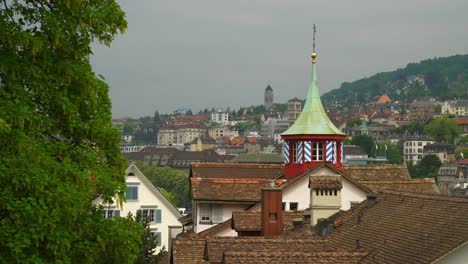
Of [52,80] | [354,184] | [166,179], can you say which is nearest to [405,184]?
[354,184]

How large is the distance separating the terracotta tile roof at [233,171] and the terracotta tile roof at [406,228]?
57.0 ft

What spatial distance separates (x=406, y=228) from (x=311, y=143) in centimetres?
2373

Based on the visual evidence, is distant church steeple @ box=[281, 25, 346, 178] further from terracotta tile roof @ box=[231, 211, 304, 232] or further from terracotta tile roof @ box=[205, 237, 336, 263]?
terracotta tile roof @ box=[205, 237, 336, 263]

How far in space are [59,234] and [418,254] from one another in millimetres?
6046

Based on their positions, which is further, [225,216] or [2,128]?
[225,216]

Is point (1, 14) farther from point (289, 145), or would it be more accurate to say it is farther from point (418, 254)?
point (289, 145)

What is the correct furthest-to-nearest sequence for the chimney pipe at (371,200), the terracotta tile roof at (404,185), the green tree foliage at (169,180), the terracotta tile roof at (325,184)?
the green tree foliage at (169,180) → the terracotta tile roof at (404,185) → the terracotta tile roof at (325,184) → the chimney pipe at (371,200)

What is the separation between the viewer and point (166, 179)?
182375mm

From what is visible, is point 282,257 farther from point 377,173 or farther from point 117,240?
point 377,173

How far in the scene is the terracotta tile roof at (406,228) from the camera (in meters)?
16.7

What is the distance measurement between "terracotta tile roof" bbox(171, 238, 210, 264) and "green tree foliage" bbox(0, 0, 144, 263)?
4976 millimetres

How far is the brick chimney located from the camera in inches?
1001

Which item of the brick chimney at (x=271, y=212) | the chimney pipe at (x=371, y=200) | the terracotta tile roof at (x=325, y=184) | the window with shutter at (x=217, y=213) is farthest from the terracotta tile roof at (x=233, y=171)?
the chimney pipe at (x=371, y=200)

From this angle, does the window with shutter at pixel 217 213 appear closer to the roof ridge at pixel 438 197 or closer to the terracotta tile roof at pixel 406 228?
the terracotta tile roof at pixel 406 228
